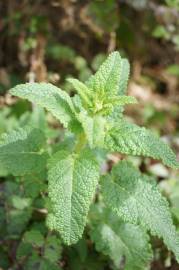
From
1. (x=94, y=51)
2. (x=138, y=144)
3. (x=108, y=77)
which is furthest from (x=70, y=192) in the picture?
(x=94, y=51)

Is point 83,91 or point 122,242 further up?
point 83,91

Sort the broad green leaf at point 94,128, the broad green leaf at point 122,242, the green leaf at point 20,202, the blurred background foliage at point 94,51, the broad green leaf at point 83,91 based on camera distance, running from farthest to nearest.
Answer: the blurred background foliage at point 94,51, the green leaf at point 20,202, the broad green leaf at point 122,242, the broad green leaf at point 83,91, the broad green leaf at point 94,128

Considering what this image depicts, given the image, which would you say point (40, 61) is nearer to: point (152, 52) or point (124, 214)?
point (152, 52)

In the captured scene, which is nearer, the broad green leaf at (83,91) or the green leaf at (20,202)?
the broad green leaf at (83,91)

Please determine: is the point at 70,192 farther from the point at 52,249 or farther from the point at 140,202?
the point at 52,249

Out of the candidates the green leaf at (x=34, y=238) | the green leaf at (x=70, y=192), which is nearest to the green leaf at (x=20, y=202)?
the green leaf at (x=34, y=238)

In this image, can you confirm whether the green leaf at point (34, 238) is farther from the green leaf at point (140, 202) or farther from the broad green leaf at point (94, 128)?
the broad green leaf at point (94, 128)
